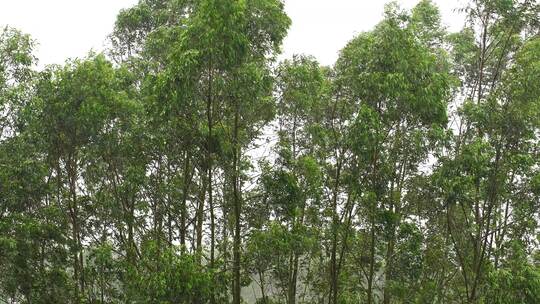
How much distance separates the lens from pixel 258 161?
1132 cm

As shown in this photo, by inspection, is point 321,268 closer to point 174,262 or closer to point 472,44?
point 174,262

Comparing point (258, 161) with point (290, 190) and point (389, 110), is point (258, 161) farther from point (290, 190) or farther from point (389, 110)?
point (389, 110)

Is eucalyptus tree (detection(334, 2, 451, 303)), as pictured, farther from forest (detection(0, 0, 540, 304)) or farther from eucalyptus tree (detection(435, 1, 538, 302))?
eucalyptus tree (detection(435, 1, 538, 302))

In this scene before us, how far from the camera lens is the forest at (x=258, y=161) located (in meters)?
9.41

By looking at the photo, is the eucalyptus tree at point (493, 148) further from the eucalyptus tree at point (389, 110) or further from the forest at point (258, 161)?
the eucalyptus tree at point (389, 110)

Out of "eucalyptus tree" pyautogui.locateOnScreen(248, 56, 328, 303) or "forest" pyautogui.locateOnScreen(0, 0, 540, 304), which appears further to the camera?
"eucalyptus tree" pyautogui.locateOnScreen(248, 56, 328, 303)

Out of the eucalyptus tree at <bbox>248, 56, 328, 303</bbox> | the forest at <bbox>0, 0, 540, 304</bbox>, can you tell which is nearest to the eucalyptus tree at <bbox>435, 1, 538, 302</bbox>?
the forest at <bbox>0, 0, 540, 304</bbox>

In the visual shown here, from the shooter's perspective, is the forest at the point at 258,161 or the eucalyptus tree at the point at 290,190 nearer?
the forest at the point at 258,161

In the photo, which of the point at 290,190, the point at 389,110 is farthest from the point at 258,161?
the point at 389,110

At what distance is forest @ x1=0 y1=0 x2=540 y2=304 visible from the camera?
30.9 feet

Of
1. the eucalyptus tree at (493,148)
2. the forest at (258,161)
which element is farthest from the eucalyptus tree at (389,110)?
the eucalyptus tree at (493,148)

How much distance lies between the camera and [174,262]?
870cm

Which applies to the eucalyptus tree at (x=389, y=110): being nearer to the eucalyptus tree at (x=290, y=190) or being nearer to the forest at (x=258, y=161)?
the forest at (x=258, y=161)

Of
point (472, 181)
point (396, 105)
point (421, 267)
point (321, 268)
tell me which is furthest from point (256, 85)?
point (321, 268)
